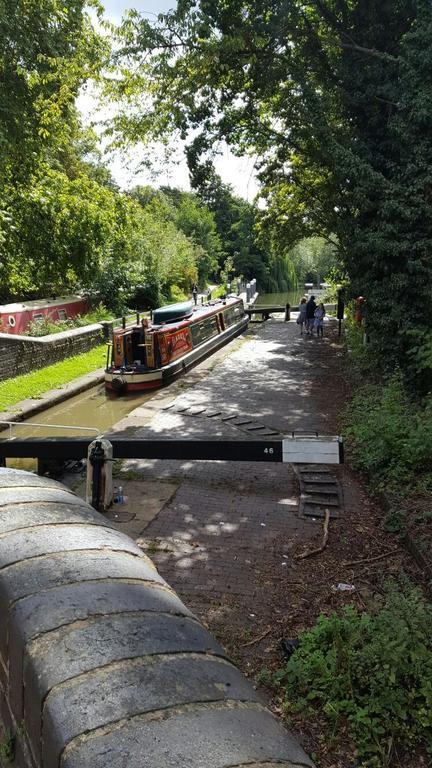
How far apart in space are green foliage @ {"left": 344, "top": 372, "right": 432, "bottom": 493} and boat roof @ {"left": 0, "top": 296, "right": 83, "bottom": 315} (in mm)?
11028

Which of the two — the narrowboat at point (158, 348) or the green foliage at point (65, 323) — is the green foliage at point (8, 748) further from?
the green foliage at point (65, 323)

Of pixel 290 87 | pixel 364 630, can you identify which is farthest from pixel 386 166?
pixel 364 630

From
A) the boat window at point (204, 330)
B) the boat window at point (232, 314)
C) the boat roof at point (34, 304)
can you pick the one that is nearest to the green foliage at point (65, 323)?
the boat roof at point (34, 304)

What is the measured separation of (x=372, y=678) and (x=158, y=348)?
425 inches

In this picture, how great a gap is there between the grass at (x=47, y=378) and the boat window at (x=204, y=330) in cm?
287

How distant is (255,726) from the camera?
1.52 meters

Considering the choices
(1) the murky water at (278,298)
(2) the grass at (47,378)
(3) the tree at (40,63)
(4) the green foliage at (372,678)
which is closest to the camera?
(4) the green foliage at (372,678)

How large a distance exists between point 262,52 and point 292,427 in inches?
317

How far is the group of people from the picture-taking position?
20688mm

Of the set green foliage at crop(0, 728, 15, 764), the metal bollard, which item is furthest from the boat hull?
green foliage at crop(0, 728, 15, 764)

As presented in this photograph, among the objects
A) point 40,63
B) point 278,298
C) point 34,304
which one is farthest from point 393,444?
point 278,298

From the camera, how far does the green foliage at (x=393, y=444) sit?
6.52 m

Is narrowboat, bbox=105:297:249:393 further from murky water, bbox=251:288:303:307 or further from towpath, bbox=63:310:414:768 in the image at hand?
murky water, bbox=251:288:303:307

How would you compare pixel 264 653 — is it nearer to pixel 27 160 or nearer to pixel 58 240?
pixel 27 160
